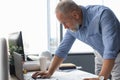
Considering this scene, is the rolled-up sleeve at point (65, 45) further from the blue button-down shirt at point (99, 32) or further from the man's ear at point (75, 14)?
the man's ear at point (75, 14)

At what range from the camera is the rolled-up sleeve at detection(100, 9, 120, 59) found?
158 cm

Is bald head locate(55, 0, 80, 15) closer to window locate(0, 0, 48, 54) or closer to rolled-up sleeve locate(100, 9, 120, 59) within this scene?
rolled-up sleeve locate(100, 9, 120, 59)

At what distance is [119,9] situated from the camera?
4.22 meters

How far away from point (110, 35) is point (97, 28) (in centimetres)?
17

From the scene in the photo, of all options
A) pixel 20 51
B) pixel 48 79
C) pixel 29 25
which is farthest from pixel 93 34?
pixel 29 25

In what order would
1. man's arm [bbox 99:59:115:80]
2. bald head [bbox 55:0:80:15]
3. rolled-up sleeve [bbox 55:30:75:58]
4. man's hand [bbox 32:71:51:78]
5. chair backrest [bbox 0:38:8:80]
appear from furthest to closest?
rolled-up sleeve [bbox 55:30:75:58]
man's hand [bbox 32:71:51:78]
bald head [bbox 55:0:80:15]
man's arm [bbox 99:59:115:80]
chair backrest [bbox 0:38:8:80]

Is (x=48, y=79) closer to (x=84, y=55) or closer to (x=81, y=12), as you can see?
(x=81, y=12)

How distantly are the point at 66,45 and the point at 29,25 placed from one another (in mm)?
1838

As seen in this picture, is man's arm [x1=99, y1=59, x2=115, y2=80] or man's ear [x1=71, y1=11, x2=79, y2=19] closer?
man's arm [x1=99, y1=59, x2=115, y2=80]

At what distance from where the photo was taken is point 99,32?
5.77 ft

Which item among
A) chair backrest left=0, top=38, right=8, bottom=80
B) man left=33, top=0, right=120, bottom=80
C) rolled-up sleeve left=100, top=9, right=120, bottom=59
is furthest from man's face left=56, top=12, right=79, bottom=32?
chair backrest left=0, top=38, right=8, bottom=80

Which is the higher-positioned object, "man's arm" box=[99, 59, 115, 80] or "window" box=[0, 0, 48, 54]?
"window" box=[0, 0, 48, 54]

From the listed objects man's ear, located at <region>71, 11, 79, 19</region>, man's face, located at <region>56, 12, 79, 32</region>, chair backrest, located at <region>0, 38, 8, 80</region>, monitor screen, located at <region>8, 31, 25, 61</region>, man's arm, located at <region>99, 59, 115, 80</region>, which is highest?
man's ear, located at <region>71, 11, 79, 19</region>

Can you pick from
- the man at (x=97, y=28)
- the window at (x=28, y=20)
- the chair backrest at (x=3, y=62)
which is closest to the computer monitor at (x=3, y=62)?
the chair backrest at (x=3, y=62)
